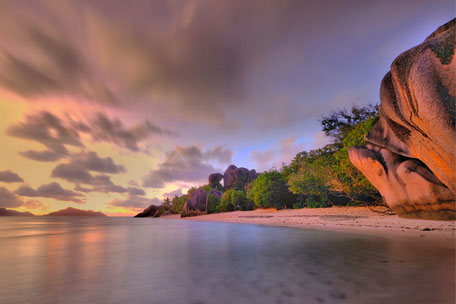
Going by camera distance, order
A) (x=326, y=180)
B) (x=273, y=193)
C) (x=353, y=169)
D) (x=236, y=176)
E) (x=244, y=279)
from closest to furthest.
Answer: (x=244, y=279) → (x=353, y=169) → (x=326, y=180) → (x=273, y=193) → (x=236, y=176)

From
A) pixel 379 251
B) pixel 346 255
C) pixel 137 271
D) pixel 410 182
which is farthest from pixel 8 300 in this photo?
pixel 410 182

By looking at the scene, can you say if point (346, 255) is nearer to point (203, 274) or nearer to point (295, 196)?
point (203, 274)

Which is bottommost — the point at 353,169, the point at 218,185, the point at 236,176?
the point at 353,169

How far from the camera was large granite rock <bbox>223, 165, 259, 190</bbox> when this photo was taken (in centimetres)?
8188

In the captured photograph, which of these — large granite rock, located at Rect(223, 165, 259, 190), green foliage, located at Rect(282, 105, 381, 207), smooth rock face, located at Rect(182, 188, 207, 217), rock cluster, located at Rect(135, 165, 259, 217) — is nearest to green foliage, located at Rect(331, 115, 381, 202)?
green foliage, located at Rect(282, 105, 381, 207)

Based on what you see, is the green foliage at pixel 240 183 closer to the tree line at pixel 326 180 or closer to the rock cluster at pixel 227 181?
the rock cluster at pixel 227 181

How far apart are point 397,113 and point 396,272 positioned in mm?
4564

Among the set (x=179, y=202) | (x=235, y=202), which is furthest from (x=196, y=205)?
(x=179, y=202)

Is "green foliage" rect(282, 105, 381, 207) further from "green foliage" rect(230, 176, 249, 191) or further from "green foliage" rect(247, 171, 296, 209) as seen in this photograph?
"green foliage" rect(230, 176, 249, 191)

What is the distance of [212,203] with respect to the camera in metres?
57.3

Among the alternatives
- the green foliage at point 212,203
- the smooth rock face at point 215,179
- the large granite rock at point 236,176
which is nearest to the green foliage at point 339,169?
the green foliage at point 212,203

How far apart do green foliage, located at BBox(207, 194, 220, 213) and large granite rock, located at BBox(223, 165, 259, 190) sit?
22.4 metres

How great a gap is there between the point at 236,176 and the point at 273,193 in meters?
46.2

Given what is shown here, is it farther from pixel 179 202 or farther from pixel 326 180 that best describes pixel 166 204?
pixel 326 180
